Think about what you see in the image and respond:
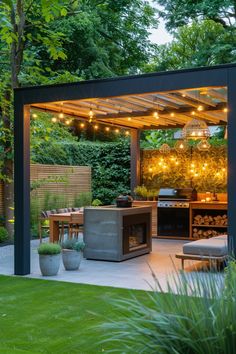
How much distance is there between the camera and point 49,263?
8.19m

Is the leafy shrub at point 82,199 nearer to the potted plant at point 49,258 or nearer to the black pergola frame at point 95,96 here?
the black pergola frame at point 95,96

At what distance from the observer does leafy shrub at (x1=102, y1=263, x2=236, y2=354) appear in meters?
2.78

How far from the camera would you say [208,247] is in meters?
8.45

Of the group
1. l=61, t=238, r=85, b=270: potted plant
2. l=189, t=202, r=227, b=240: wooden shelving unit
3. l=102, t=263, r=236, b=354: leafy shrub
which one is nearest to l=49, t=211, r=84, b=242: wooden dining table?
l=61, t=238, r=85, b=270: potted plant

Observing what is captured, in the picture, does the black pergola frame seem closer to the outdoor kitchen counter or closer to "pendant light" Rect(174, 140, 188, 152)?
the outdoor kitchen counter

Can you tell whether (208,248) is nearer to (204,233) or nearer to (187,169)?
(204,233)

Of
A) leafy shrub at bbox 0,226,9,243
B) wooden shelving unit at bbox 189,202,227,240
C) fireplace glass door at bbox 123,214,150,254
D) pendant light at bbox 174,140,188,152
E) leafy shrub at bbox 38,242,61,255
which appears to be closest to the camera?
leafy shrub at bbox 38,242,61,255

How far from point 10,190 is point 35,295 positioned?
271 inches

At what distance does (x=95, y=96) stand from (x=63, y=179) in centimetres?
596

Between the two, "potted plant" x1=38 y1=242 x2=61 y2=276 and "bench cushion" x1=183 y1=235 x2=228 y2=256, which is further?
"bench cushion" x1=183 y1=235 x2=228 y2=256

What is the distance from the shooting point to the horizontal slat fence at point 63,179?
1442 centimetres

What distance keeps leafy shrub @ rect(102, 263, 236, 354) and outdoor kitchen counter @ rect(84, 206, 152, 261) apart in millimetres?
6515

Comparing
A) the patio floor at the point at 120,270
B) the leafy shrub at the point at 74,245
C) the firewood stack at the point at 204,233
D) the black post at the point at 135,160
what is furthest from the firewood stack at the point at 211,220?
the leafy shrub at the point at 74,245

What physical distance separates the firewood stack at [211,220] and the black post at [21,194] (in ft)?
18.9
